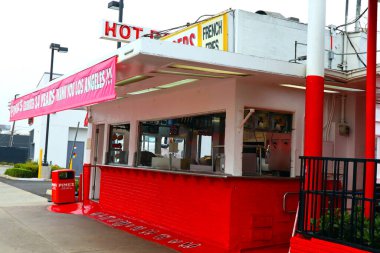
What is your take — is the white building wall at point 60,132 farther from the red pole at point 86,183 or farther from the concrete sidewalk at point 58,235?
the concrete sidewalk at point 58,235

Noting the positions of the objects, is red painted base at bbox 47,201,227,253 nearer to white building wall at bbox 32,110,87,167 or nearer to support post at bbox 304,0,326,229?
support post at bbox 304,0,326,229

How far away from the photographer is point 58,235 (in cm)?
859

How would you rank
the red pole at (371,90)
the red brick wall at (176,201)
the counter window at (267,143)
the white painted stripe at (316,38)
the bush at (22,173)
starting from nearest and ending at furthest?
1. the red pole at (371,90)
2. the white painted stripe at (316,38)
3. the red brick wall at (176,201)
4. the counter window at (267,143)
5. the bush at (22,173)

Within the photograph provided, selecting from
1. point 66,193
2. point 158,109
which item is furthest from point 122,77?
point 66,193

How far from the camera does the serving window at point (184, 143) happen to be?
8.58m

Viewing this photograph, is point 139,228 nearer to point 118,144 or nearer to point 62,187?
point 118,144

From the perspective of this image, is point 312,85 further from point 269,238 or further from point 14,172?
point 14,172

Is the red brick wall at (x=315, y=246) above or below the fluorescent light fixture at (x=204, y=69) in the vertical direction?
below

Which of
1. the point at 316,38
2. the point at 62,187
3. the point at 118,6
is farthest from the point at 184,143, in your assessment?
the point at 118,6

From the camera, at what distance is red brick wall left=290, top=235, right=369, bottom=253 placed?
5.00 meters

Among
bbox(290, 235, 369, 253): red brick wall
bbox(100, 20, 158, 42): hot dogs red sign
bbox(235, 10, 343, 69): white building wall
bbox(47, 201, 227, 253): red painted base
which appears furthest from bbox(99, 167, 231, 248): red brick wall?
bbox(100, 20, 158, 42): hot dogs red sign

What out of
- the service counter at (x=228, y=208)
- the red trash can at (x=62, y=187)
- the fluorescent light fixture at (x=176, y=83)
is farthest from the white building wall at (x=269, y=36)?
the red trash can at (x=62, y=187)

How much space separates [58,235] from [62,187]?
4606 millimetres

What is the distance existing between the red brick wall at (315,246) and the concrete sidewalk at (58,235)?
8.90 ft
